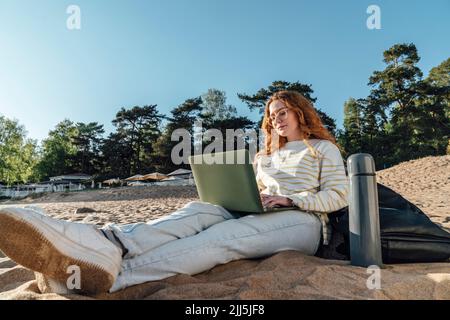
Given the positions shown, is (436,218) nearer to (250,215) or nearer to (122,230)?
(250,215)

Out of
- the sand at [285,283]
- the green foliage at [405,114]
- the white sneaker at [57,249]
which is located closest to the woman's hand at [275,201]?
the sand at [285,283]

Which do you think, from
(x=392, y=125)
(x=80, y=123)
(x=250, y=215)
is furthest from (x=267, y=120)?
(x=80, y=123)

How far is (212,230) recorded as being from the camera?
1696mm

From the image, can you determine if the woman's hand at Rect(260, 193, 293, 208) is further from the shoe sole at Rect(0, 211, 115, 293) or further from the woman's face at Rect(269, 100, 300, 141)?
the shoe sole at Rect(0, 211, 115, 293)

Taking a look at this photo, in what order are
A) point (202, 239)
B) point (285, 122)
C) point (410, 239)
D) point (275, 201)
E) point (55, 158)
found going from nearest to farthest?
point (202, 239), point (410, 239), point (275, 201), point (285, 122), point (55, 158)

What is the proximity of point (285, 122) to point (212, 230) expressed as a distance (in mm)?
942

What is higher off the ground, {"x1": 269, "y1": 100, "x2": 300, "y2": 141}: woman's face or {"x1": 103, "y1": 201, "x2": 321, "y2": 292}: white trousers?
{"x1": 269, "y1": 100, "x2": 300, "y2": 141}: woman's face

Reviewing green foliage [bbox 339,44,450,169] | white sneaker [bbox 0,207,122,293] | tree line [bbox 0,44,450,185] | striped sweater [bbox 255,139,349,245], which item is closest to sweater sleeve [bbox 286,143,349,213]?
striped sweater [bbox 255,139,349,245]

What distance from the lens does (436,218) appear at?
3.65 m

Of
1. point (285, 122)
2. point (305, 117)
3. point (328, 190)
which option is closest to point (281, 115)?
point (285, 122)

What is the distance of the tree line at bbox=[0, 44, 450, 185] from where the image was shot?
2392cm

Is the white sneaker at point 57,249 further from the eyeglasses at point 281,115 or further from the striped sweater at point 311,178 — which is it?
the eyeglasses at point 281,115

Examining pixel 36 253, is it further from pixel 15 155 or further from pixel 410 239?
pixel 15 155

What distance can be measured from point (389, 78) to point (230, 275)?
26.9 m
